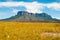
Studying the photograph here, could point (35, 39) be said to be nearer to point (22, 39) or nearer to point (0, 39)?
point (22, 39)

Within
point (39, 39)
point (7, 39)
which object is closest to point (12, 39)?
point (7, 39)

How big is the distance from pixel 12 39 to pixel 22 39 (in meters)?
0.93

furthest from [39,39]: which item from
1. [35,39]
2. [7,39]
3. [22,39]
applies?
[7,39]

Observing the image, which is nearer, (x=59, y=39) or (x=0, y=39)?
(x=0, y=39)

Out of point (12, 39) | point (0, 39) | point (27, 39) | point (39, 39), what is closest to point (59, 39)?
point (39, 39)

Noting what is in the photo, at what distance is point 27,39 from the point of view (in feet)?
51.1

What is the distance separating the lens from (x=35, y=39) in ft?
51.7

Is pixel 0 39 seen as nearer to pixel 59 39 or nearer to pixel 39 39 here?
pixel 39 39

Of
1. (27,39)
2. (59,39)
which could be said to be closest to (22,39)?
(27,39)

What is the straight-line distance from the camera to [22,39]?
15.5 metres

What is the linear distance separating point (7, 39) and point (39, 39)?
119 inches

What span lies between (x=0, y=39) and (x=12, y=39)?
109cm

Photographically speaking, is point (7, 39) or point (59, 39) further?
point (59, 39)

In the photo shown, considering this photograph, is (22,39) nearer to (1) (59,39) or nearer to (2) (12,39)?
(2) (12,39)
